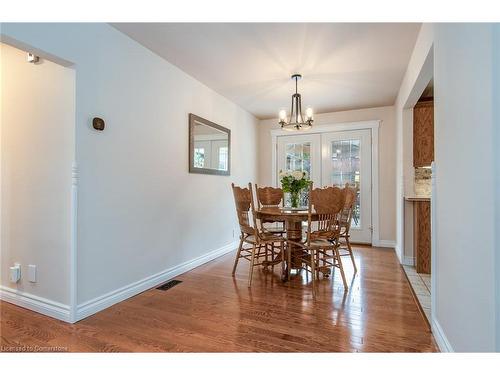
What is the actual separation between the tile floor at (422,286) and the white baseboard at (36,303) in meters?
2.73

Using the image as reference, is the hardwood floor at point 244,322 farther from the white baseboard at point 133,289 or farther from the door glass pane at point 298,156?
the door glass pane at point 298,156

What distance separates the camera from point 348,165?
15.9ft

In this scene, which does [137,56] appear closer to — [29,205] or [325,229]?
[29,205]

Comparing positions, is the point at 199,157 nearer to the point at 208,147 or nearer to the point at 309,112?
the point at 208,147

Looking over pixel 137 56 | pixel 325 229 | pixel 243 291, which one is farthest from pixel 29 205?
pixel 325 229

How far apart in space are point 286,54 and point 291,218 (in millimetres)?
1659

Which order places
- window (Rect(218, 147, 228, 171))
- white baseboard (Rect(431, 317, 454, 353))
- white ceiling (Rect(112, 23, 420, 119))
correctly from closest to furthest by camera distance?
1. white baseboard (Rect(431, 317, 454, 353))
2. white ceiling (Rect(112, 23, 420, 119))
3. window (Rect(218, 147, 228, 171))

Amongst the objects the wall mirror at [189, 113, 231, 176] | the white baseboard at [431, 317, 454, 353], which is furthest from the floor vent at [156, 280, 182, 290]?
the white baseboard at [431, 317, 454, 353]

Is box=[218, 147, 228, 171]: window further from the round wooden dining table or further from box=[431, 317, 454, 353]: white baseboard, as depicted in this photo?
box=[431, 317, 454, 353]: white baseboard

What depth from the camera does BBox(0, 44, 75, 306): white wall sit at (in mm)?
2031

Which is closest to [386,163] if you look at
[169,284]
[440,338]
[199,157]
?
[199,157]

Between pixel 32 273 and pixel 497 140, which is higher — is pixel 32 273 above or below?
below

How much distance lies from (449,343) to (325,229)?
1361 millimetres

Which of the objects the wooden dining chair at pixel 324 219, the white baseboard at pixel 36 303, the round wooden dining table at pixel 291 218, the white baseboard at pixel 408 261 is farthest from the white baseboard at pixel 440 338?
the white baseboard at pixel 36 303
